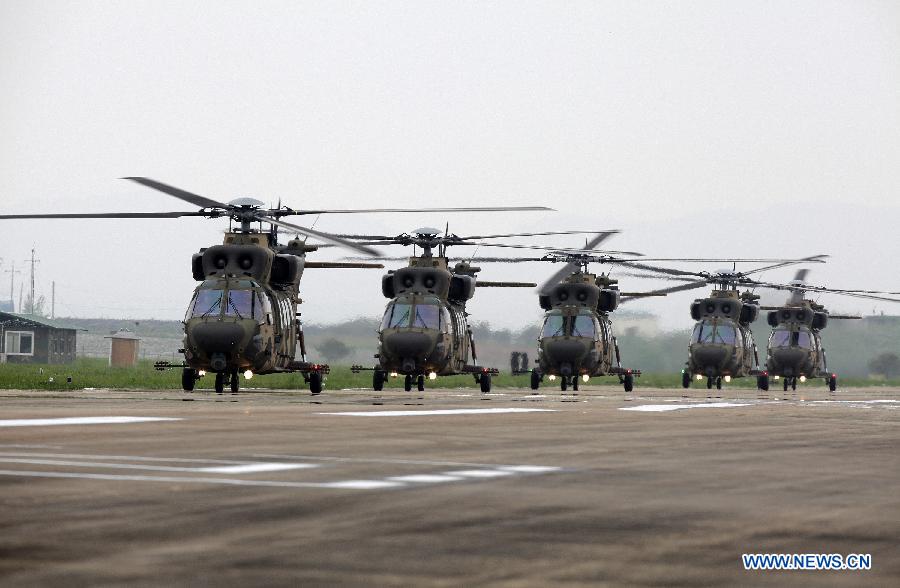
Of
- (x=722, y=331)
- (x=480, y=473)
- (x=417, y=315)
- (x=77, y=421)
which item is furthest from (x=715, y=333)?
(x=480, y=473)

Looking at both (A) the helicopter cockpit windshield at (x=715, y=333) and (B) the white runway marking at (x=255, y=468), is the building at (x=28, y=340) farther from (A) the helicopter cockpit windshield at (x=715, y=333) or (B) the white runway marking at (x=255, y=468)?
(B) the white runway marking at (x=255, y=468)

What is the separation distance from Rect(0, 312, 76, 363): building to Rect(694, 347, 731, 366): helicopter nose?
5750 centimetres

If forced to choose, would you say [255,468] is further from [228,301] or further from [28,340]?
[28,340]

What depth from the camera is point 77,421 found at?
18.4 meters

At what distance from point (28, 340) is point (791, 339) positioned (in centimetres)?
5889

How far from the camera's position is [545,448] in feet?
48.3

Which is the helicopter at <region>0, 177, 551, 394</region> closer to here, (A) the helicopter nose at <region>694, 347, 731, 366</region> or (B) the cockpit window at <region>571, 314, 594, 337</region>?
(B) the cockpit window at <region>571, 314, 594, 337</region>

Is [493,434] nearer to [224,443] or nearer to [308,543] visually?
[224,443]

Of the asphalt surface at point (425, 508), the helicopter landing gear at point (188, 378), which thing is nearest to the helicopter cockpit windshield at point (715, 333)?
the helicopter landing gear at point (188, 378)

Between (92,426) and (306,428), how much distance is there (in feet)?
8.41

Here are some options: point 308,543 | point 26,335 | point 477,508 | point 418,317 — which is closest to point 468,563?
point 308,543

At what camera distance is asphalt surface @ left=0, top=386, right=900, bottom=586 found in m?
6.10

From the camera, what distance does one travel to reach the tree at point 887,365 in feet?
411

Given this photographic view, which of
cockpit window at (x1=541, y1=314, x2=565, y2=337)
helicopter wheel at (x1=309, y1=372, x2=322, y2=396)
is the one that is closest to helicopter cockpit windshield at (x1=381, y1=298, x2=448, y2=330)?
helicopter wheel at (x1=309, y1=372, x2=322, y2=396)
